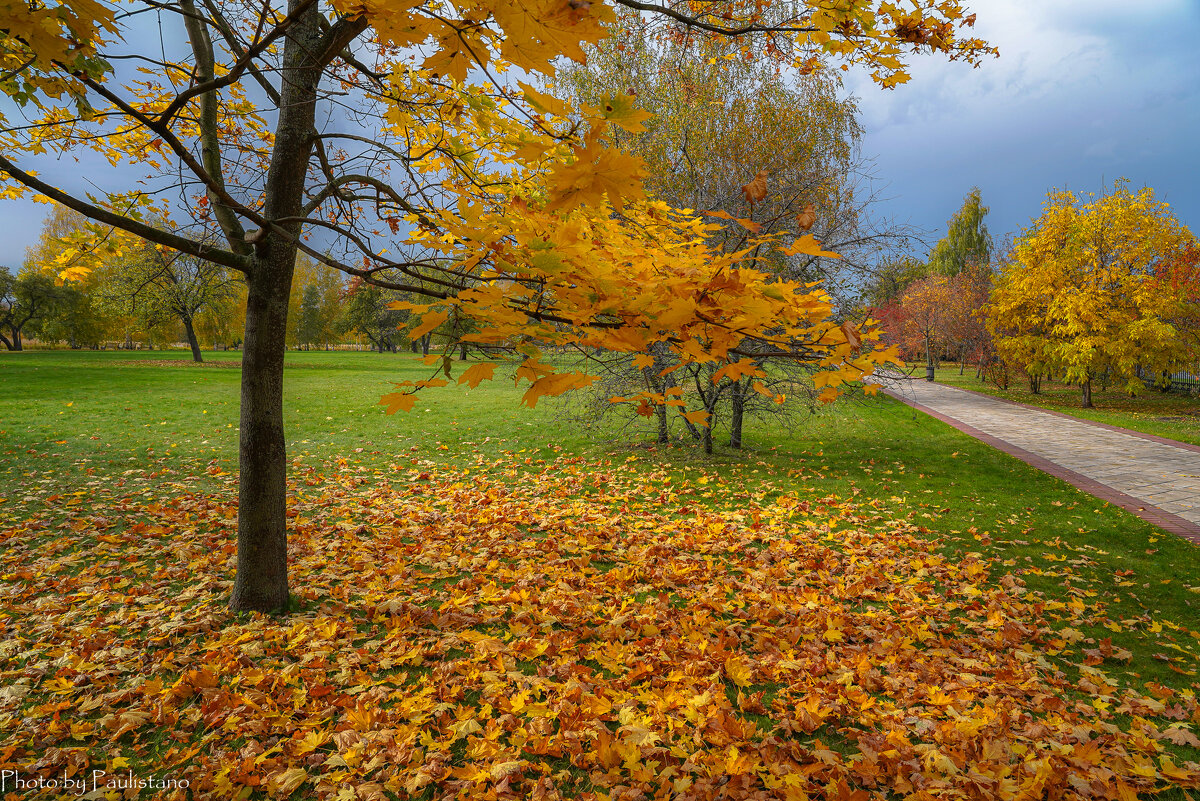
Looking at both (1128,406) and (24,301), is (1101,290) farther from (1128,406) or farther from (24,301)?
(24,301)

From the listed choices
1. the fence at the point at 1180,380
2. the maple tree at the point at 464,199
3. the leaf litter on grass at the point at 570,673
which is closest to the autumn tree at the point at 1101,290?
the fence at the point at 1180,380

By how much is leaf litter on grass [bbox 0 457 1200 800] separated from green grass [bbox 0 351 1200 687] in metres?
0.81

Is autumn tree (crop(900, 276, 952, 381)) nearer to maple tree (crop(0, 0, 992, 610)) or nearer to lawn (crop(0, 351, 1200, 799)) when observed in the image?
lawn (crop(0, 351, 1200, 799))

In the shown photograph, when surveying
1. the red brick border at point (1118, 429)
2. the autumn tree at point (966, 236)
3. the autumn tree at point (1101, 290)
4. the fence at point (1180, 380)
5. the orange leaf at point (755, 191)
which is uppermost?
the autumn tree at point (966, 236)

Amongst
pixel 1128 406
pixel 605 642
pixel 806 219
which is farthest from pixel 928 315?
pixel 806 219

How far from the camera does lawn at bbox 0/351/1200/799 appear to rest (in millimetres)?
2209

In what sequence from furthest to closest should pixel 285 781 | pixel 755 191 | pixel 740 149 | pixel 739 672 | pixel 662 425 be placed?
1. pixel 662 425
2. pixel 740 149
3. pixel 739 672
4. pixel 285 781
5. pixel 755 191

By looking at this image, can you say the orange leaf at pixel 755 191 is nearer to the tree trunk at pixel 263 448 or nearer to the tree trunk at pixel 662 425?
the tree trunk at pixel 263 448

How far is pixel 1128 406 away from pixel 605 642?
70.1 feet

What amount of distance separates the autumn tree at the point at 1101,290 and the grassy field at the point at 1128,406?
924 mm

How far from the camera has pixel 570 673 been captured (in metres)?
2.84

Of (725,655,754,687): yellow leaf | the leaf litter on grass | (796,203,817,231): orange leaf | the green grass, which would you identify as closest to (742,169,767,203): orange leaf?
(796,203,817,231): orange leaf

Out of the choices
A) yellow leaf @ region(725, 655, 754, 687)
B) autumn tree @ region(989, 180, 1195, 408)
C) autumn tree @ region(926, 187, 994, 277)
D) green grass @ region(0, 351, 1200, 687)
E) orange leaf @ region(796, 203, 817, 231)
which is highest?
autumn tree @ region(926, 187, 994, 277)

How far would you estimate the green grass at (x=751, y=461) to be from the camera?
14.9 ft
